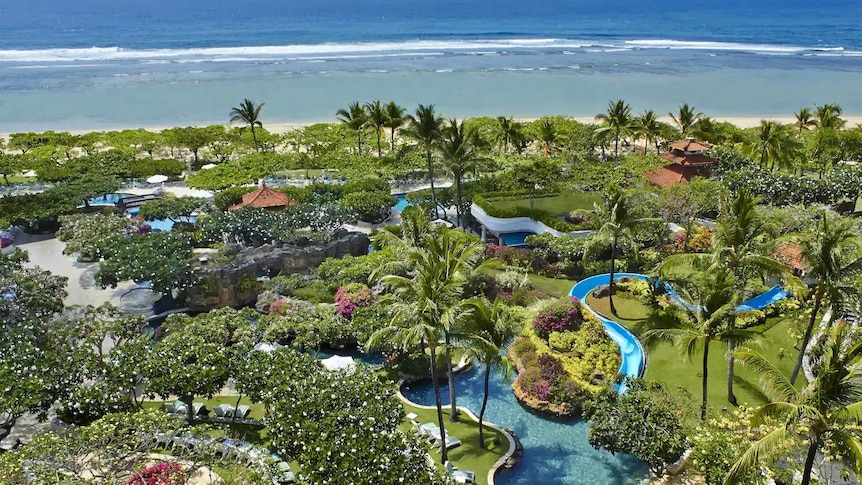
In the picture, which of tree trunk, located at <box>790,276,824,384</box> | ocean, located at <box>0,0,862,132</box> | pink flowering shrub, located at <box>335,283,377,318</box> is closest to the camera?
tree trunk, located at <box>790,276,824,384</box>

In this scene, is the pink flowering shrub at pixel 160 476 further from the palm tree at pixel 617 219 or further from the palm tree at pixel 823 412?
the palm tree at pixel 617 219

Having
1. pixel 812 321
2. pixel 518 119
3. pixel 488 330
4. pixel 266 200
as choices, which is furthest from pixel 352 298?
pixel 518 119

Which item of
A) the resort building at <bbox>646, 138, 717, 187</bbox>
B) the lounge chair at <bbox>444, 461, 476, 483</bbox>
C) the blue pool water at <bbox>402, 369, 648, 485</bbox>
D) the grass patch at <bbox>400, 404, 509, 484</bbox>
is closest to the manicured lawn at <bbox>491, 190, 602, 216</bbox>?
the resort building at <bbox>646, 138, 717, 187</bbox>

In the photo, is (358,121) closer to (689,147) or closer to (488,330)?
(689,147)

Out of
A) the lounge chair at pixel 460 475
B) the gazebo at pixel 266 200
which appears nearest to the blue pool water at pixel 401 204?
the gazebo at pixel 266 200

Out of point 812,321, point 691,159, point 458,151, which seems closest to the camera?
point 812,321

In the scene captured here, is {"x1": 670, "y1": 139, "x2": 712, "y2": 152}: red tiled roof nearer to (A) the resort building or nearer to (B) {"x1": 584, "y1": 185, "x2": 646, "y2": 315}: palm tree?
(A) the resort building
